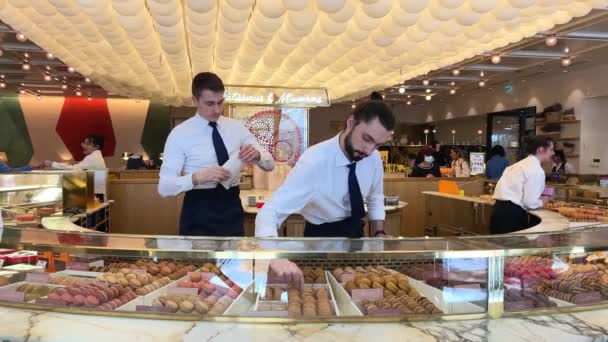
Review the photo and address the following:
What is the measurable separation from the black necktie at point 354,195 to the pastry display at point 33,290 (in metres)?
1.25

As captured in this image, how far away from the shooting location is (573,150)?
1138cm

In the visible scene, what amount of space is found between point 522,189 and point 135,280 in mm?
3969

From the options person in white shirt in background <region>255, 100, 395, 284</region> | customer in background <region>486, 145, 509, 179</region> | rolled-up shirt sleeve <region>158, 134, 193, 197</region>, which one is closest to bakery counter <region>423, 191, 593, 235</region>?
customer in background <region>486, 145, 509, 179</region>

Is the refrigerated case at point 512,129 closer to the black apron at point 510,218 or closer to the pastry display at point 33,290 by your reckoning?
the black apron at point 510,218

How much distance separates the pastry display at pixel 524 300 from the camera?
1.63 metres

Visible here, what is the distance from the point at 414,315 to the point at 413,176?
26.3 ft

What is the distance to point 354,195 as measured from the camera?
230 cm

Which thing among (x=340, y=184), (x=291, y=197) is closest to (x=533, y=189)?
(x=340, y=184)

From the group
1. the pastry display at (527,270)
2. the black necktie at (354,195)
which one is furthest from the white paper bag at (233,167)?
the pastry display at (527,270)

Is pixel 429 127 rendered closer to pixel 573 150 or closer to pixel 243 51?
pixel 573 150

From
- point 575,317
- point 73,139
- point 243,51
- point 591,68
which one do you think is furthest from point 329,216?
point 73,139

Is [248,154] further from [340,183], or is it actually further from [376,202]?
[376,202]

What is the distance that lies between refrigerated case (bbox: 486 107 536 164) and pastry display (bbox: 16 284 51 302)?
488 inches

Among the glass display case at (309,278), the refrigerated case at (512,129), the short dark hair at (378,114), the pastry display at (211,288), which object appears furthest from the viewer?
the refrigerated case at (512,129)
